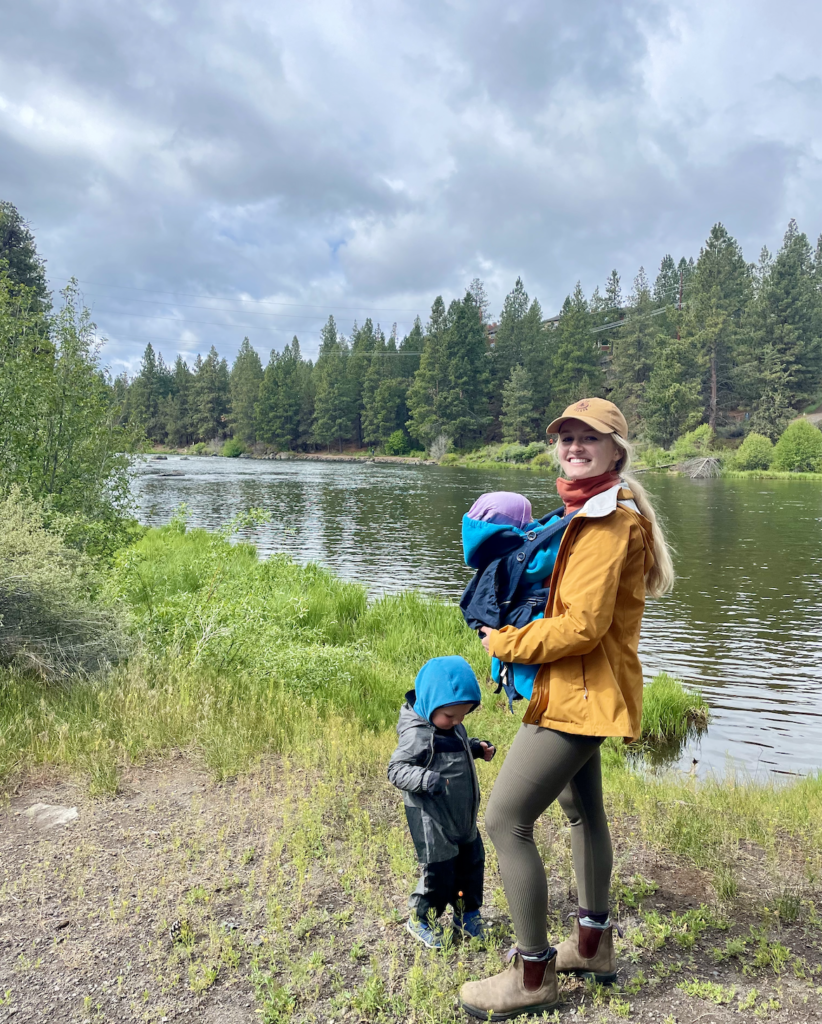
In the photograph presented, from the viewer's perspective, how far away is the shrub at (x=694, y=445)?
55.6 meters

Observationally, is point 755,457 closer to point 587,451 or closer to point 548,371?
point 548,371

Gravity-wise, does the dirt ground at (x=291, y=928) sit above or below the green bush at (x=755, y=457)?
below

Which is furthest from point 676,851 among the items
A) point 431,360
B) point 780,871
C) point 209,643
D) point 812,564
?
point 431,360

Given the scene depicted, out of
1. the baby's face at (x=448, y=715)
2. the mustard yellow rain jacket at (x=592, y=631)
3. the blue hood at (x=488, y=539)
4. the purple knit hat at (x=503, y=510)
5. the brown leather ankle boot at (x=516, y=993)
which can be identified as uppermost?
the purple knit hat at (x=503, y=510)

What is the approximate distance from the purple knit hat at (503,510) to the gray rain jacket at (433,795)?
1.07 metres

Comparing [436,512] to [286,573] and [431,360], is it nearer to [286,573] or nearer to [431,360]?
[286,573]

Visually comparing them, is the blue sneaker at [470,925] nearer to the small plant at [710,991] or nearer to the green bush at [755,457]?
the small plant at [710,991]

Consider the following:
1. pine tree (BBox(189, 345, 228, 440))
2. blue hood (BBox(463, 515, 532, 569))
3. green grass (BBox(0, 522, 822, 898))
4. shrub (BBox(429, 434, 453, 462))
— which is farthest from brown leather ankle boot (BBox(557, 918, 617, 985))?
pine tree (BBox(189, 345, 228, 440))

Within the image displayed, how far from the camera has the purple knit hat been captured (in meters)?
2.53

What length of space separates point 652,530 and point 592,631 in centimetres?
48

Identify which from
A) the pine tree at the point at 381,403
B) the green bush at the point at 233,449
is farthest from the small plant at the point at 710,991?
the green bush at the point at 233,449

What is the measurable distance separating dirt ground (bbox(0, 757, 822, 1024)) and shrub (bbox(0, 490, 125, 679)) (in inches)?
78.1

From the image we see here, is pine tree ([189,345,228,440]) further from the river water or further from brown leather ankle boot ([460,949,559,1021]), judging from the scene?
brown leather ankle boot ([460,949,559,1021])

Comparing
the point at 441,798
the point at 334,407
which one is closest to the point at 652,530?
the point at 441,798
